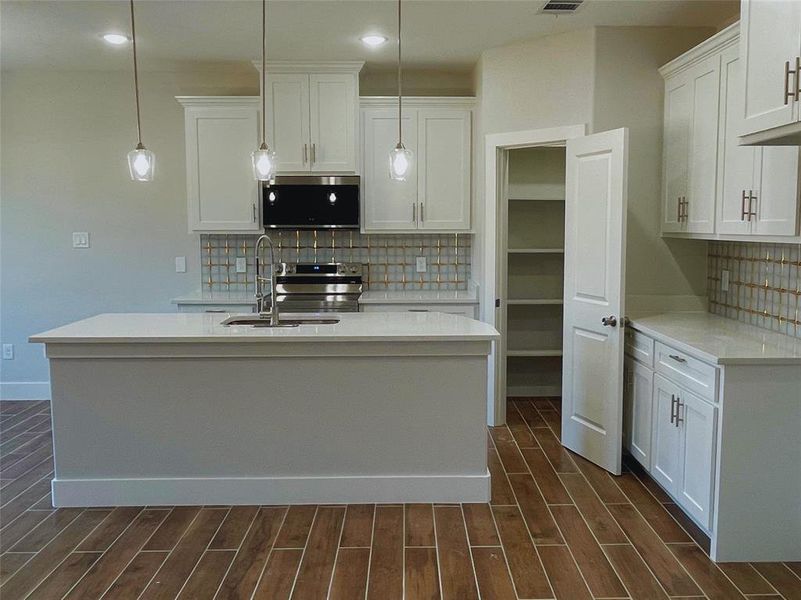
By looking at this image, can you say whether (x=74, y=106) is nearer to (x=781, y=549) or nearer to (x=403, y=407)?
(x=403, y=407)

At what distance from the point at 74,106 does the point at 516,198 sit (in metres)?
3.54

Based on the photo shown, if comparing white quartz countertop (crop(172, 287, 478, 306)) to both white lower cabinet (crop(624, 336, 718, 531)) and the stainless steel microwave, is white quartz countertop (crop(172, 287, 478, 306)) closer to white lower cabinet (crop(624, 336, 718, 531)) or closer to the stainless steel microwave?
the stainless steel microwave

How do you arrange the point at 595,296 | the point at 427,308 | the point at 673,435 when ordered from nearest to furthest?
the point at 673,435, the point at 595,296, the point at 427,308

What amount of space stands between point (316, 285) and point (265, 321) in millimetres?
1575

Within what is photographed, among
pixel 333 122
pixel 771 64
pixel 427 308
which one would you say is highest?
pixel 333 122

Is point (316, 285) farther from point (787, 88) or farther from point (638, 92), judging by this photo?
point (787, 88)

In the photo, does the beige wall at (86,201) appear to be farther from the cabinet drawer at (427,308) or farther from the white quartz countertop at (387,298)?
the cabinet drawer at (427,308)

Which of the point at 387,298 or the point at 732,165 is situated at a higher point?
the point at 732,165

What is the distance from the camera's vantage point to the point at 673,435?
3182 millimetres

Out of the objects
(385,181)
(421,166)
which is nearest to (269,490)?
(385,181)

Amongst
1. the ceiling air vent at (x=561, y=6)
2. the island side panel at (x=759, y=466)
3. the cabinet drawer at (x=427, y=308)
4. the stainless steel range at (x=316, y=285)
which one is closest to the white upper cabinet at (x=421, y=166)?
the stainless steel range at (x=316, y=285)

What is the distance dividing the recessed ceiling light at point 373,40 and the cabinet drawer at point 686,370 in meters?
2.60

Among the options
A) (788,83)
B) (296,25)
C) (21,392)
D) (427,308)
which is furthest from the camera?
(21,392)

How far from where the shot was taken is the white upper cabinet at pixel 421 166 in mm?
4988
